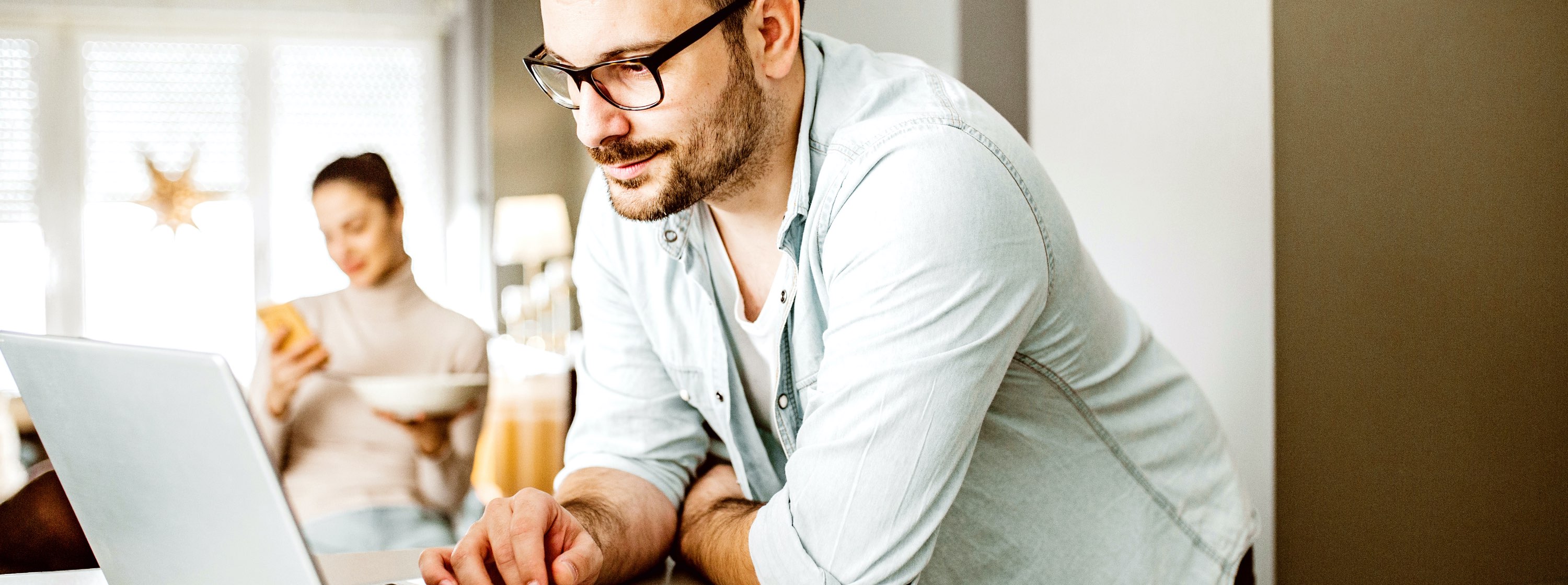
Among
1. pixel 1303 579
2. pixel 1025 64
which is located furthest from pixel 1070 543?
pixel 1025 64

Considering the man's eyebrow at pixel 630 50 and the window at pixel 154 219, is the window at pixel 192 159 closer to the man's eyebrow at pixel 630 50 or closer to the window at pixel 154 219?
the window at pixel 154 219

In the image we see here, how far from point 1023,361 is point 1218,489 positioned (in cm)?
30

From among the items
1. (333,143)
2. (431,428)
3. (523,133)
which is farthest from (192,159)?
(431,428)

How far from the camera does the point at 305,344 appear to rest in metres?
2.40

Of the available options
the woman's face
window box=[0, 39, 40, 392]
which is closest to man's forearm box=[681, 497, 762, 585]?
the woman's face

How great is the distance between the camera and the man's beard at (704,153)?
3.10 ft

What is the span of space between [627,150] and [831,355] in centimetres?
30

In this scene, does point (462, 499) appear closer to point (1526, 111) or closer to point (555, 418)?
point (555, 418)

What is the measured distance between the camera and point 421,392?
7.91ft

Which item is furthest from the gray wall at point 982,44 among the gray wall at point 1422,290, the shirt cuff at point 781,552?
the shirt cuff at point 781,552

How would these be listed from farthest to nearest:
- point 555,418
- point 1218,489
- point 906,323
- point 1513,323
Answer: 1. point 555,418
2. point 1513,323
3. point 1218,489
4. point 906,323

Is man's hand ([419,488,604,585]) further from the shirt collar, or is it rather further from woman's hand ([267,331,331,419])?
woman's hand ([267,331,331,419])

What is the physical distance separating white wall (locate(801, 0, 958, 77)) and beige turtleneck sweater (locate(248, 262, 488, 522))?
1.19m

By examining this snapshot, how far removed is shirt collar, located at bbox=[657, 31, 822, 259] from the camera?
920mm
